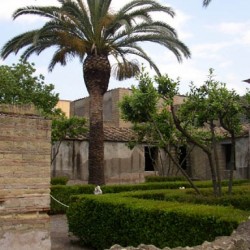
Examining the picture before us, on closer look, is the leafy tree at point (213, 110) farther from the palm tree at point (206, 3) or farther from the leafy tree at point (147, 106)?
the palm tree at point (206, 3)

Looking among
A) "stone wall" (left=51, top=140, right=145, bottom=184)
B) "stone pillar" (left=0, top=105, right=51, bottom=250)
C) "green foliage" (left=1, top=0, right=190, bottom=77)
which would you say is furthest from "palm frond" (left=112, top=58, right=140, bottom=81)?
"stone pillar" (left=0, top=105, right=51, bottom=250)

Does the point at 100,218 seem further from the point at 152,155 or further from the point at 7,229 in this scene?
the point at 152,155

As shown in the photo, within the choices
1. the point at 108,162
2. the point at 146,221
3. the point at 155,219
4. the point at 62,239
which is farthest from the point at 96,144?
the point at 155,219

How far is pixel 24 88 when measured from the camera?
23188 millimetres

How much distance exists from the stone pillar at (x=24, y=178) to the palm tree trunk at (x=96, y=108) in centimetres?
934

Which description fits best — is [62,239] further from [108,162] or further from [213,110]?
[108,162]

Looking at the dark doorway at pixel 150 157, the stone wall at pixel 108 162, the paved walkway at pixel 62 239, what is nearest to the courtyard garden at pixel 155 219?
the paved walkway at pixel 62 239

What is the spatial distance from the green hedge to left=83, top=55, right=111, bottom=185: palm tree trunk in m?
5.55

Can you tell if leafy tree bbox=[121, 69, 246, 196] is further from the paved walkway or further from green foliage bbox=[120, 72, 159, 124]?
the paved walkway

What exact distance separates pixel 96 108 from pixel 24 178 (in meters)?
9.95

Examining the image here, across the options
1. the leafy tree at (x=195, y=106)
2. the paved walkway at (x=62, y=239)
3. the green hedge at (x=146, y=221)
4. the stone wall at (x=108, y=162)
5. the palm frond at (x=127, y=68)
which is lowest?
the paved walkway at (x=62, y=239)

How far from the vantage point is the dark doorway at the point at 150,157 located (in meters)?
24.8

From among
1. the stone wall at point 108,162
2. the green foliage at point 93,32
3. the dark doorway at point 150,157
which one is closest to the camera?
the green foliage at point 93,32

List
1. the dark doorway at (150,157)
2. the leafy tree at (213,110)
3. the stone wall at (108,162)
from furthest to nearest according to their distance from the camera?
1. the dark doorway at (150,157)
2. the stone wall at (108,162)
3. the leafy tree at (213,110)
